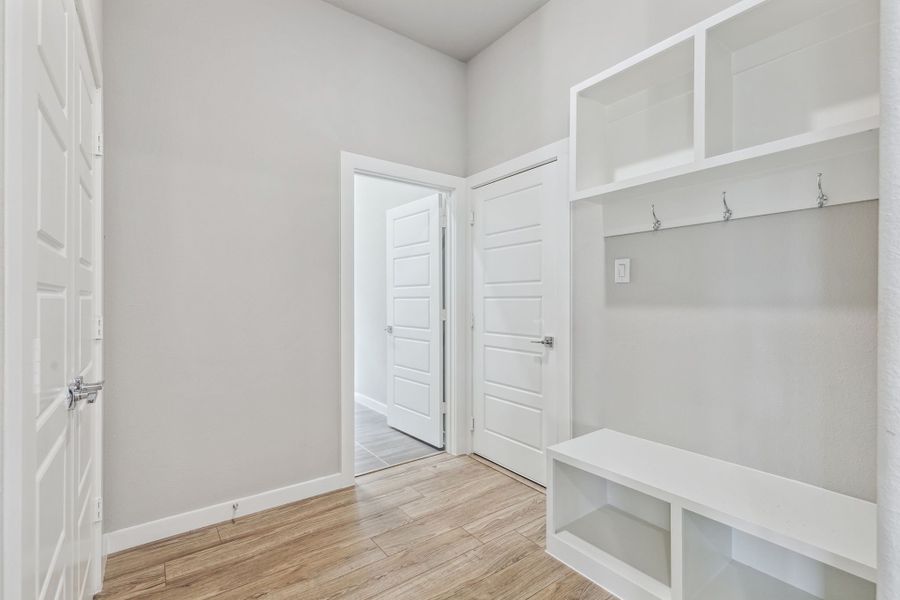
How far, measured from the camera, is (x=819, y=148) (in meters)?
1.43

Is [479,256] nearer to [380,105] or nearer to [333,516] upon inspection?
[380,105]

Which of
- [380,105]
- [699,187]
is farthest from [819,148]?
[380,105]

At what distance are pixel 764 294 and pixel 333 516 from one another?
234cm

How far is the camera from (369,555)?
79.0 inches

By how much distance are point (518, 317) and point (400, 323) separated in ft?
4.51

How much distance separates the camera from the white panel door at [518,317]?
104 inches

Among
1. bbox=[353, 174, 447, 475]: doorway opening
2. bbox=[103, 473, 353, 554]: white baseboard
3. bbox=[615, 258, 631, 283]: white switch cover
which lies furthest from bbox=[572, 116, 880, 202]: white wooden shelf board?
bbox=[103, 473, 353, 554]: white baseboard

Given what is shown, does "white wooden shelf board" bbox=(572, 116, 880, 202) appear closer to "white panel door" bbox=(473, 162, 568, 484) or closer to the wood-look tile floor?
"white panel door" bbox=(473, 162, 568, 484)

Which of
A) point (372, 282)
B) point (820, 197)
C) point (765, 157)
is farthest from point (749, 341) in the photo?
point (372, 282)

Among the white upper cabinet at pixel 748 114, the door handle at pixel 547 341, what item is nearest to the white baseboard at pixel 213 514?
the door handle at pixel 547 341

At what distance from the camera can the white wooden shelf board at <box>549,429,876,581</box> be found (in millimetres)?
1272

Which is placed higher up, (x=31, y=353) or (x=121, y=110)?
(x=121, y=110)

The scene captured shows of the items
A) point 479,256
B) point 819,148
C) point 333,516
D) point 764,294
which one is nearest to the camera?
point 819,148

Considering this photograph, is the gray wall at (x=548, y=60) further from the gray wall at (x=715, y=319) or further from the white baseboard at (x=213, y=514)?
the white baseboard at (x=213, y=514)
